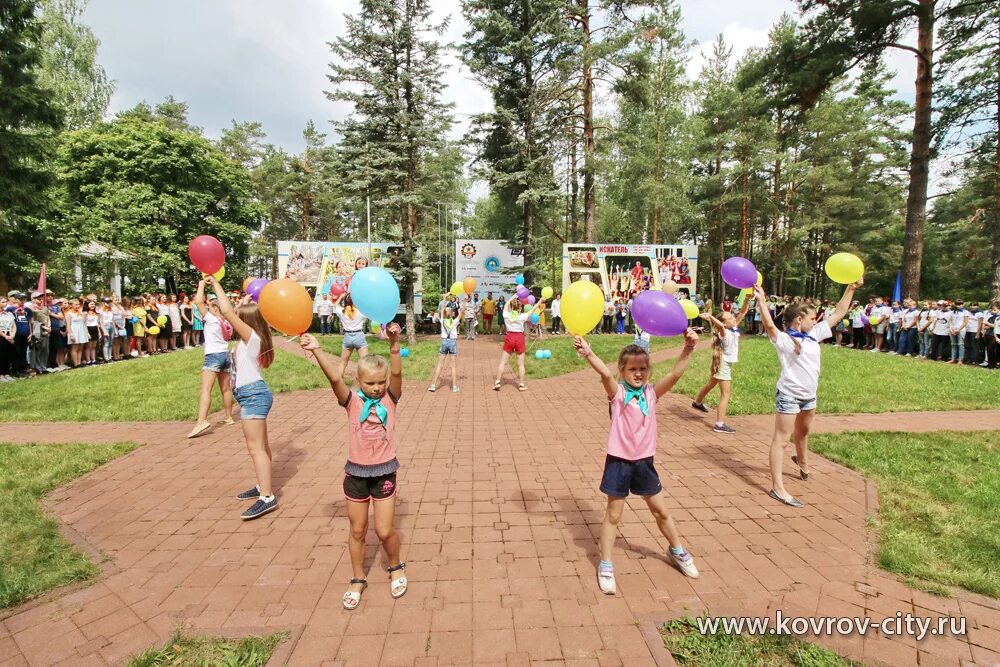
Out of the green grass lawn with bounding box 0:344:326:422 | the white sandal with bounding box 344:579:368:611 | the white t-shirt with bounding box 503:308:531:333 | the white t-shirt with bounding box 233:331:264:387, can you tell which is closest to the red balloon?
the white t-shirt with bounding box 233:331:264:387

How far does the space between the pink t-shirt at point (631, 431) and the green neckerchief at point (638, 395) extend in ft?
0.07

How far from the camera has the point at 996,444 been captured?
6.32 m

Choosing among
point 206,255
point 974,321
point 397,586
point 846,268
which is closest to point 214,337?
point 206,255

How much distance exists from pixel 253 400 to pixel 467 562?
2.55m

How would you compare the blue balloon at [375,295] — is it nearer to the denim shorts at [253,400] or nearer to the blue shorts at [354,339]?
the denim shorts at [253,400]

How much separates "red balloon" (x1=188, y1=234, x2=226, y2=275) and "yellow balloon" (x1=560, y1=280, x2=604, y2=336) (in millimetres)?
3436

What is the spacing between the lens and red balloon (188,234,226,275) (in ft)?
14.9

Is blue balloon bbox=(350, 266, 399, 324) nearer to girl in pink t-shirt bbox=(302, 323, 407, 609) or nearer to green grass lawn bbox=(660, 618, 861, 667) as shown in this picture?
girl in pink t-shirt bbox=(302, 323, 407, 609)

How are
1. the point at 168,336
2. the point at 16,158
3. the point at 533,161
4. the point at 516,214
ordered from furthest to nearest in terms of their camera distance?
the point at 516,214 → the point at 533,161 → the point at 168,336 → the point at 16,158

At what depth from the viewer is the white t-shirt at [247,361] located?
4434 mm

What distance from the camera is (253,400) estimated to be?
4414 millimetres

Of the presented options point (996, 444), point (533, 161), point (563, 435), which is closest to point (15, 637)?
point (563, 435)

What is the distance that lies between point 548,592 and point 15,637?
3.37m

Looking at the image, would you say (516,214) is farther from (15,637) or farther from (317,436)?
(15,637)
